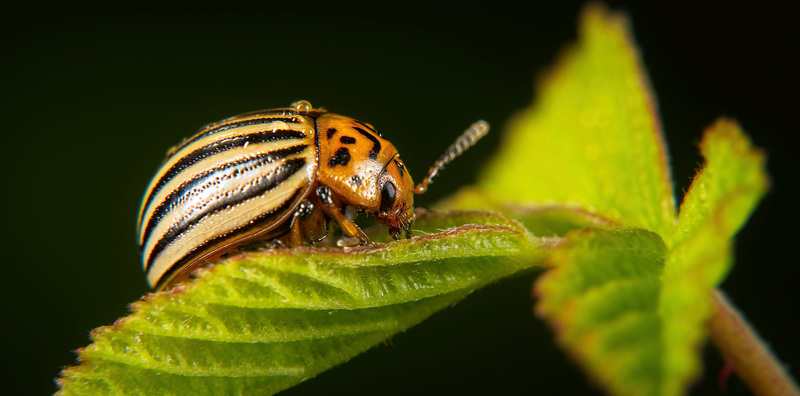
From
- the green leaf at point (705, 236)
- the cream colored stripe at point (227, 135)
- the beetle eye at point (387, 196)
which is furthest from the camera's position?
the beetle eye at point (387, 196)

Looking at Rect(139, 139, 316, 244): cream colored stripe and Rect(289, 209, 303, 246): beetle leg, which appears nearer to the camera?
Rect(139, 139, 316, 244): cream colored stripe

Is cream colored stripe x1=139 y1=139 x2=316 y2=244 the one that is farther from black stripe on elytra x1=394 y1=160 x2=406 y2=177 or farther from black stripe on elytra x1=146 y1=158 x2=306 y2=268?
black stripe on elytra x1=394 y1=160 x2=406 y2=177

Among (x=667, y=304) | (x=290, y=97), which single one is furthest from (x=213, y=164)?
(x=290, y=97)

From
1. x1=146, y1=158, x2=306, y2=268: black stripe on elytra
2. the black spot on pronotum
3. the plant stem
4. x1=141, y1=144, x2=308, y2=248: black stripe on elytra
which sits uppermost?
x1=141, y1=144, x2=308, y2=248: black stripe on elytra

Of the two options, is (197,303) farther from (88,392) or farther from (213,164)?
(213,164)

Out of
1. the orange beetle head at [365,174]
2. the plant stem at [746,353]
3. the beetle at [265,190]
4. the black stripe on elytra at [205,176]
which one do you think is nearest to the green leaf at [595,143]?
the plant stem at [746,353]

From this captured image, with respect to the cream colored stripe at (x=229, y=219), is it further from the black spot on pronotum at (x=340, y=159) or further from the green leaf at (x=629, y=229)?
the green leaf at (x=629, y=229)

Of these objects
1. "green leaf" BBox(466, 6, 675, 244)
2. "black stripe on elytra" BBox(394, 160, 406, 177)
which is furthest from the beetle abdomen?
"green leaf" BBox(466, 6, 675, 244)
